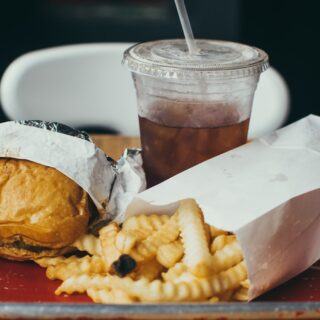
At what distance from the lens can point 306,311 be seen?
752 mm

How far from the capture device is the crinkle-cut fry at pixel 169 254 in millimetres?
883

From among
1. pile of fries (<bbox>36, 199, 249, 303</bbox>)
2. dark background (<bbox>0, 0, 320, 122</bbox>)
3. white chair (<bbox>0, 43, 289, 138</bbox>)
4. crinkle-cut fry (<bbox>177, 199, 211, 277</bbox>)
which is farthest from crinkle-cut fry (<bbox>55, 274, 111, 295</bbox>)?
dark background (<bbox>0, 0, 320, 122</bbox>)

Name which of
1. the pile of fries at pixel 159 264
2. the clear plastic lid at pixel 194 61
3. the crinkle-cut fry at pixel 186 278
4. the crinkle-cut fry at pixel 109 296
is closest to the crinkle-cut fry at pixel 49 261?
the pile of fries at pixel 159 264

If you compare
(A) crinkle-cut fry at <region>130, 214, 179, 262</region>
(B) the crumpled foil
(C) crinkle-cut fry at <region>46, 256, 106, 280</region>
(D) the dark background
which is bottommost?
(D) the dark background

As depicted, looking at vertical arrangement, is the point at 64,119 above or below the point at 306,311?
below

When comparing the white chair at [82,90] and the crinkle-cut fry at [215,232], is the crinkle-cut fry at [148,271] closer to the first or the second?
the crinkle-cut fry at [215,232]

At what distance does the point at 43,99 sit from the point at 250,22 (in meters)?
2.18

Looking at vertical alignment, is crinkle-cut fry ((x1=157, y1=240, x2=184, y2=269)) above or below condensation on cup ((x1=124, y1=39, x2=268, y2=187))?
below

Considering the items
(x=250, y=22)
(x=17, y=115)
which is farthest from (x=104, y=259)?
(x=250, y=22)

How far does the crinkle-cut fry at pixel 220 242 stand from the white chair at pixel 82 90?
1004mm

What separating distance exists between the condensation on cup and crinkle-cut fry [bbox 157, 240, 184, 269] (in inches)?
11.2

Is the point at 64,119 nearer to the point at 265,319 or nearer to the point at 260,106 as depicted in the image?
the point at 260,106

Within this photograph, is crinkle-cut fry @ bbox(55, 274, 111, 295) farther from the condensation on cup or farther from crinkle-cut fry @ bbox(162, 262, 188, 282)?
the condensation on cup

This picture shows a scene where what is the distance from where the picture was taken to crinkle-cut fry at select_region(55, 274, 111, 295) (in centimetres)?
88
